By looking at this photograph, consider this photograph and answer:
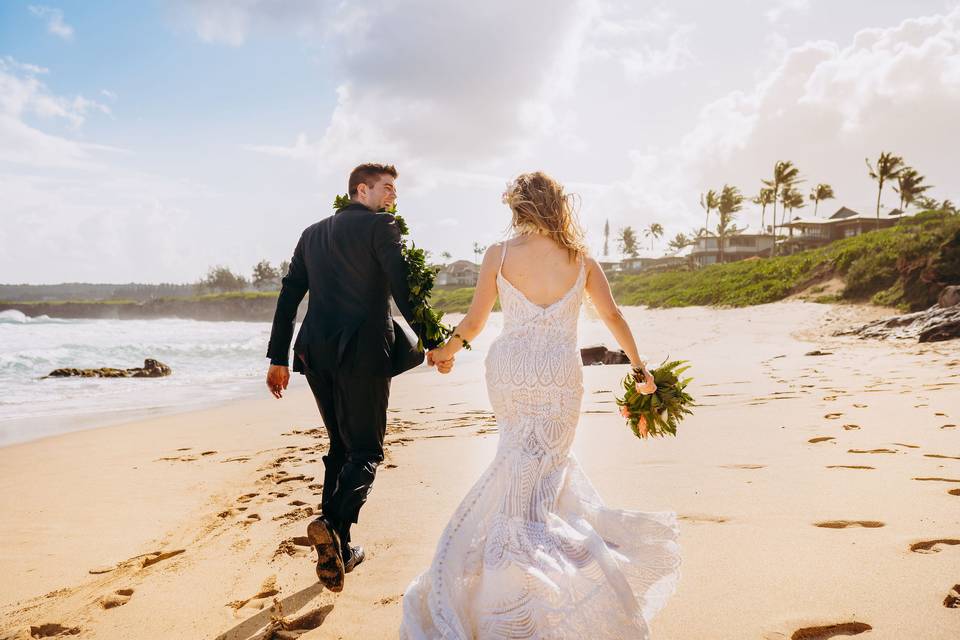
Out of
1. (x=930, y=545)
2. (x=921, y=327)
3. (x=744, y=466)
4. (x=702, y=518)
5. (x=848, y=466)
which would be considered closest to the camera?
(x=930, y=545)

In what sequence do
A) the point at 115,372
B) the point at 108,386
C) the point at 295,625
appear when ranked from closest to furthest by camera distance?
the point at 295,625 → the point at 108,386 → the point at 115,372

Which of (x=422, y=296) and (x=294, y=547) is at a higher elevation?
(x=422, y=296)

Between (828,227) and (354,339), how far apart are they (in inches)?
2726

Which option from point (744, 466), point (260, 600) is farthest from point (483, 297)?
point (744, 466)

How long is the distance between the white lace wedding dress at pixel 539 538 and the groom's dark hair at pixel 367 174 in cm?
109

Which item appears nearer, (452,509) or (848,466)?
(452,509)

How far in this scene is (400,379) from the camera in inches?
514

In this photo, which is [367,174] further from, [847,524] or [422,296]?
[847,524]

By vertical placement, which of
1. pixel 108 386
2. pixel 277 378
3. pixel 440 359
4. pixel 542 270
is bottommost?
pixel 108 386

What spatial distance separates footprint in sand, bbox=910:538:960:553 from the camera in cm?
305

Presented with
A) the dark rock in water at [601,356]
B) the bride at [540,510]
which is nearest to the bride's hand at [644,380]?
the bride at [540,510]

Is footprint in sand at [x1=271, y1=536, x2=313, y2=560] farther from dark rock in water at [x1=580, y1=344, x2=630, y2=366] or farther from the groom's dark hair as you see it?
dark rock in water at [x1=580, y1=344, x2=630, y2=366]

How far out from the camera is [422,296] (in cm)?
344

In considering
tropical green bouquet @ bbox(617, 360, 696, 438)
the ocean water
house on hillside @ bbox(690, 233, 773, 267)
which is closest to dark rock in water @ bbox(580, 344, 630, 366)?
the ocean water
